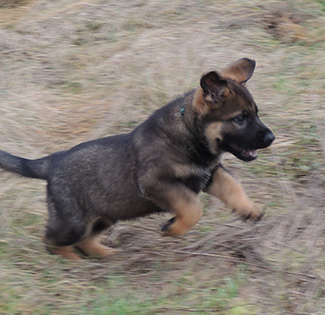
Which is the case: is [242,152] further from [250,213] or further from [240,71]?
[240,71]

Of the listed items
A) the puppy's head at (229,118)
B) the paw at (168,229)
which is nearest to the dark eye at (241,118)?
the puppy's head at (229,118)

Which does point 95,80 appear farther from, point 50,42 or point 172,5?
point 172,5

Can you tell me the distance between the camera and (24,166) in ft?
17.8

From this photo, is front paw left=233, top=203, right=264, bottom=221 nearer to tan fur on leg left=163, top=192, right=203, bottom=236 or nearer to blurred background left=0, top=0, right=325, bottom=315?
blurred background left=0, top=0, right=325, bottom=315

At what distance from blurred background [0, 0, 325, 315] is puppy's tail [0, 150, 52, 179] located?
595 millimetres

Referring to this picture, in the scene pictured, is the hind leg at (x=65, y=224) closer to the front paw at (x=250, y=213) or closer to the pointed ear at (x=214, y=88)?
the front paw at (x=250, y=213)

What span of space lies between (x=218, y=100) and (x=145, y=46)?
3.94m

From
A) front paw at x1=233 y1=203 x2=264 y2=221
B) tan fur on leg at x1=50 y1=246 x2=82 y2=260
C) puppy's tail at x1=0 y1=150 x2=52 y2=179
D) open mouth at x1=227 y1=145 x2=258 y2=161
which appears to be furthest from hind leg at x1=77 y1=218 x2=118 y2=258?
open mouth at x1=227 y1=145 x2=258 y2=161

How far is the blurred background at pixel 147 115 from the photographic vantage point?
473 centimetres

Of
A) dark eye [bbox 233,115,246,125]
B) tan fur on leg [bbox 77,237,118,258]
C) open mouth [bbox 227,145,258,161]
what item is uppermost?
dark eye [bbox 233,115,246,125]

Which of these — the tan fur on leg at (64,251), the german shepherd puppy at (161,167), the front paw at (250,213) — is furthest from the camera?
the tan fur on leg at (64,251)

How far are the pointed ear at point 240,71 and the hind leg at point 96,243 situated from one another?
4.97 ft

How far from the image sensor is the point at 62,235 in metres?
5.41

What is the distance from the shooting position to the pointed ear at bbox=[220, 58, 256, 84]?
5238 mm
